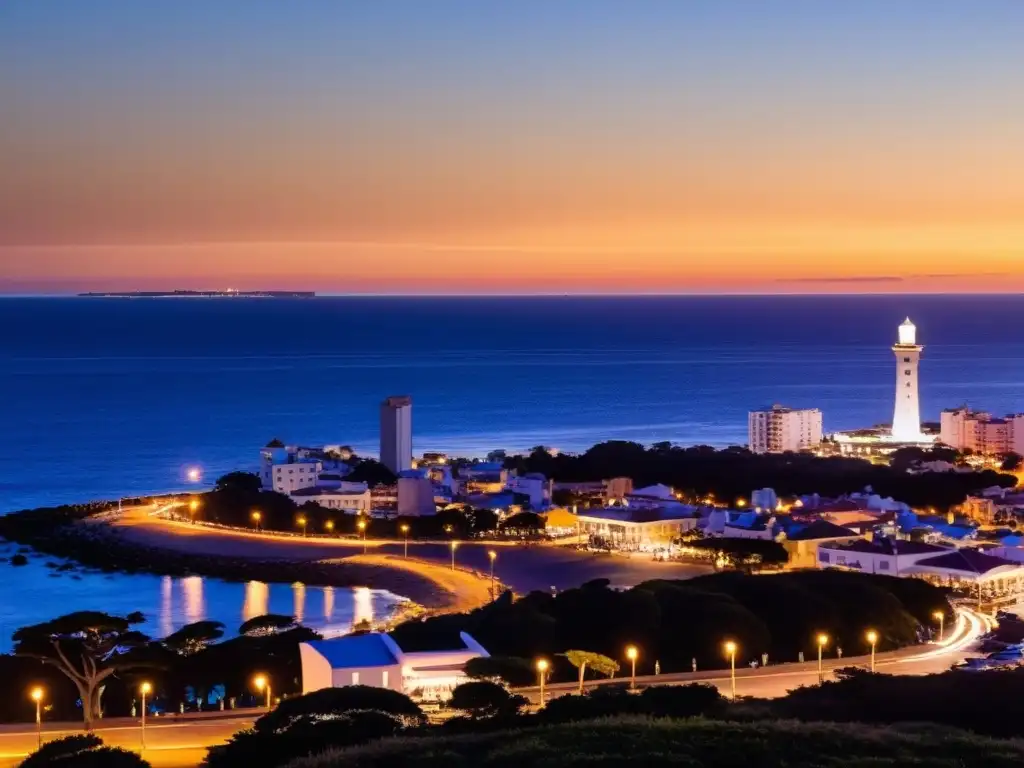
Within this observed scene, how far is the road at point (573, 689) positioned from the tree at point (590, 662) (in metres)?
0.23

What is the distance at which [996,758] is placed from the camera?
1071cm

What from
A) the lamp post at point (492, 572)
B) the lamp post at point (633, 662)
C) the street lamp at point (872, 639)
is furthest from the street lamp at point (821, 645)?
the lamp post at point (492, 572)

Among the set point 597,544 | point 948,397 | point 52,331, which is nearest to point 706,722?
point 597,544

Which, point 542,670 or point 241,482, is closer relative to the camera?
point 542,670

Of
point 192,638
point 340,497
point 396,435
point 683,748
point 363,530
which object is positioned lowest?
point 192,638

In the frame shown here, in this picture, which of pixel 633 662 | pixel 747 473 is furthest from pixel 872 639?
pixel 747 473

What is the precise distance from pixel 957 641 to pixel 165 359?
104859 mm

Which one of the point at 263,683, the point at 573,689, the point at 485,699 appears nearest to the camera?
the point at 485,699

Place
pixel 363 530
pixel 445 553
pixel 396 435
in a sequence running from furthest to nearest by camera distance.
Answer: pixel 396 435 → pixel 363 530 → pixel 445 553

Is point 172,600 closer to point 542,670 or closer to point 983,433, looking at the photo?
point 542,670

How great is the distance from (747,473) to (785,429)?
10191mm

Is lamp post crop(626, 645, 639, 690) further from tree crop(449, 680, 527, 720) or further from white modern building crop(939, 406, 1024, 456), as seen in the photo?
white modern building crop(939, 406, 1024, 456)

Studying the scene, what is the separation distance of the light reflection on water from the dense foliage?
610 cm

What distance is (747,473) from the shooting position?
43844 millimetres
